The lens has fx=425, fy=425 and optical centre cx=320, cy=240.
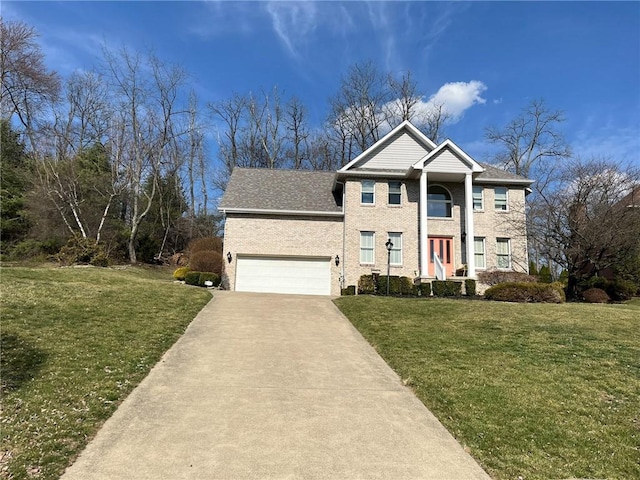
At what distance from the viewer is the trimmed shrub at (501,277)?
2006 centimetres

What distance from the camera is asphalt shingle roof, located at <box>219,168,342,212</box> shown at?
2147cm

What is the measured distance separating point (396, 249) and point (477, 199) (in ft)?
17.0

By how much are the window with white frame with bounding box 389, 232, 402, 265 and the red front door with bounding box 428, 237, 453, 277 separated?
5.37 feet

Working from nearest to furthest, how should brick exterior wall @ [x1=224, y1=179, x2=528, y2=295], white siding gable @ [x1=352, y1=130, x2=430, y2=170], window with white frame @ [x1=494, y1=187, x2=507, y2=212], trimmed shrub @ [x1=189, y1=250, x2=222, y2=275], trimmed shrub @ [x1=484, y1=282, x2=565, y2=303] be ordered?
trimmed shrub @ [x1=484, y1=282, x2=565, y2=303] → brick exterior wall @ [x1=224, y1=179, x2=528, y2=295] → trimmed shrub @ [x1=189, y1=250, x2=222, y2=275] → white siding gable @ [x1=352, y1=130, x2=430, y2=170] → window with white frame @ [x1=494, y1=187, x2=507, y2=212]

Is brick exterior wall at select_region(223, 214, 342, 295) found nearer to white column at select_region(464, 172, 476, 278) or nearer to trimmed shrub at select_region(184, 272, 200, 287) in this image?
trimmed shrub at select_region(184, 272, 200, 287)

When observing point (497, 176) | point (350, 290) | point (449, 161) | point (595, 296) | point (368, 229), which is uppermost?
point (449, 161)

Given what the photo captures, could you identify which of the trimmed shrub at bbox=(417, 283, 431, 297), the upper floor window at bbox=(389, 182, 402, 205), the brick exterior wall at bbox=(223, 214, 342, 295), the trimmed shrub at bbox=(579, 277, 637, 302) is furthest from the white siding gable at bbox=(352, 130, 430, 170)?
the trimmed shrub at bbox=(579, 277, 637, 302)

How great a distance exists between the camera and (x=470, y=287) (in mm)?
19594

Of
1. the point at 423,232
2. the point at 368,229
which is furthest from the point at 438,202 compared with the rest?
the point at 368,229

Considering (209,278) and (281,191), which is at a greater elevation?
(281,191)

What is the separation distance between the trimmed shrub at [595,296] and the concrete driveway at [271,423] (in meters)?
16.5

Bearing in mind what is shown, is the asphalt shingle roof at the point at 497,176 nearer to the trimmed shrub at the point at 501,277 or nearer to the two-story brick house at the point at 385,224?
the two-story brick house at the point at 385,224

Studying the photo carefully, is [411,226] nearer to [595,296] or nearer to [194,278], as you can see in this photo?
[595,296]

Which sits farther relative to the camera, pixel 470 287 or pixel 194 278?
pixel 194 278
